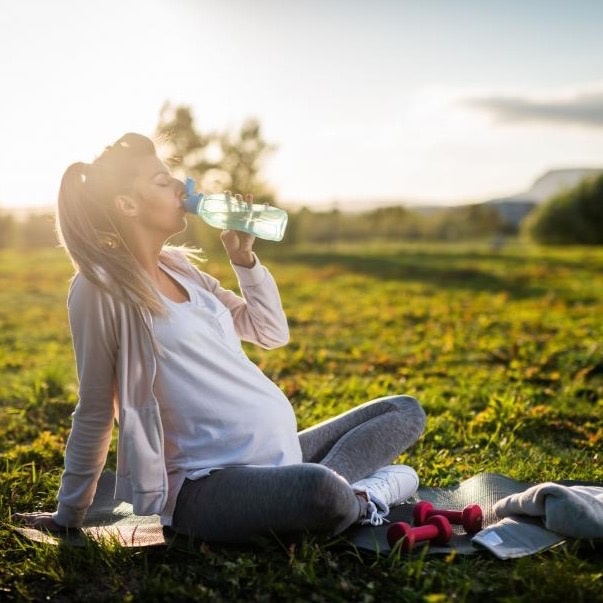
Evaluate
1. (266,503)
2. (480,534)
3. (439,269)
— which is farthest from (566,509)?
(439,269)

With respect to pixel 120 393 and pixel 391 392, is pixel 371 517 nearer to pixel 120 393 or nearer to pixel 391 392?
pixel 120 393

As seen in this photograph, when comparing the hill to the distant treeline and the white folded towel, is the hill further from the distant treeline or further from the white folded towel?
the white folded towel

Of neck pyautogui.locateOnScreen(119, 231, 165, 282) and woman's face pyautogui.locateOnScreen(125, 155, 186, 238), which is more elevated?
woman's face pyautogui.locateOnScreen(125, 155, 186, 238)

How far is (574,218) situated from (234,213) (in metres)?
29.8

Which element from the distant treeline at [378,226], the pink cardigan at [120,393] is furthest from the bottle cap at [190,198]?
the distant treeline at [378,226]

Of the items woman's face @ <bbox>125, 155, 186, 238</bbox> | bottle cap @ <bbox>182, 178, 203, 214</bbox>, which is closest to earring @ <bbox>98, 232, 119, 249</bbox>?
woman's face @ <bbox>125, 155, 186, 238</bbox>

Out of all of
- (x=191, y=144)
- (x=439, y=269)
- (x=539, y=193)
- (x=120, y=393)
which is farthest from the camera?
(x=539, y=193)

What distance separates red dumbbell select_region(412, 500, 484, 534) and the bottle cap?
146cm

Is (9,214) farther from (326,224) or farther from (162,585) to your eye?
(162,585)

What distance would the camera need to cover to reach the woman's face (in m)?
2.90

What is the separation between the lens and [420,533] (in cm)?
289

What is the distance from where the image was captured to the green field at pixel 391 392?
265cm

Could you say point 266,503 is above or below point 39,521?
above

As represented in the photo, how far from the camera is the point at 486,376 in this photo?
6.16 metres
